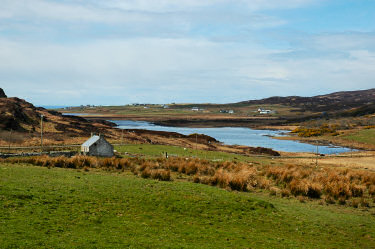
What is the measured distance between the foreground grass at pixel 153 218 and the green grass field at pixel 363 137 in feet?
239

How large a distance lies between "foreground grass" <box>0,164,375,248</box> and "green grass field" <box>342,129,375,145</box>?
72972 mm

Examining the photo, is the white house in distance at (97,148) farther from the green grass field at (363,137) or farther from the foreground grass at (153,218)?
the green grass field at (363,137)

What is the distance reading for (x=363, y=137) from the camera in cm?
8812

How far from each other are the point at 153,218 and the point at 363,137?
3371 inches

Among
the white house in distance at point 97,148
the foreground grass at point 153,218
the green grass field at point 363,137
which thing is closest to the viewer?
the foreground grass at point 153,218

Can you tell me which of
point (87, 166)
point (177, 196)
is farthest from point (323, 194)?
point (87, 166)

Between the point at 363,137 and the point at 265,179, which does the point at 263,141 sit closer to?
the point at 363,137

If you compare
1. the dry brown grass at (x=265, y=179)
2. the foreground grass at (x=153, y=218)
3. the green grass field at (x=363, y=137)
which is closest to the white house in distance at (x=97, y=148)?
the dry brown grass at (x=265, y=179)

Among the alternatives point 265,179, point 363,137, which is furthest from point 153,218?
point 363,137

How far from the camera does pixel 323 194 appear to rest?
22.5 m

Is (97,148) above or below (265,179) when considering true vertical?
above

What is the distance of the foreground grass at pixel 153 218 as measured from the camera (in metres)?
11.6

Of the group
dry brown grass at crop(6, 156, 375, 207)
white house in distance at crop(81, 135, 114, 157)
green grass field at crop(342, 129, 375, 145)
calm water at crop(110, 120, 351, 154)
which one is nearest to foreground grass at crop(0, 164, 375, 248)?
dry brown grass at crop(6, 156, 375, 207)

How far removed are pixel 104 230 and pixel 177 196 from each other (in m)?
5.69
